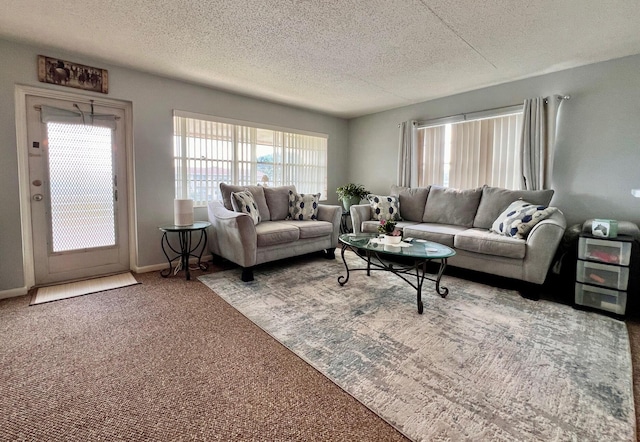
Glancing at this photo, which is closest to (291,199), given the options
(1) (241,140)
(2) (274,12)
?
(1) (241,140)

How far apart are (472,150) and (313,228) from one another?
252cm

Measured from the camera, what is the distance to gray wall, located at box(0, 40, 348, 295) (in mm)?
2738

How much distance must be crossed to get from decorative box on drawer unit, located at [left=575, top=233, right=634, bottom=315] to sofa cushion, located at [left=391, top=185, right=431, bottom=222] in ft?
6.44

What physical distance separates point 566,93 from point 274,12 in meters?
3.29

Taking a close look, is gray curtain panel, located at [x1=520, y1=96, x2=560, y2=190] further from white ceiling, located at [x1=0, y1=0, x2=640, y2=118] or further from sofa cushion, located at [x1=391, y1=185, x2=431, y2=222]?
sofa cushion, located at [x1=391, y1=185, x2=431, y2=222]

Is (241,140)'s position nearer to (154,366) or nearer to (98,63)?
(98,63)

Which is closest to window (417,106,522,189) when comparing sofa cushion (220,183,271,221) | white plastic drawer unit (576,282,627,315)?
white plastic drawer unit (576,282,627,315)

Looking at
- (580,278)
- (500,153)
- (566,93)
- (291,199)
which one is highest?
(566,93)

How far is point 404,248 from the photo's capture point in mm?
2719

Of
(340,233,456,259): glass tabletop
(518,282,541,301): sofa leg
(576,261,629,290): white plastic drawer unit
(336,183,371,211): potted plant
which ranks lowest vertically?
(518,282,541,301): sofa leg

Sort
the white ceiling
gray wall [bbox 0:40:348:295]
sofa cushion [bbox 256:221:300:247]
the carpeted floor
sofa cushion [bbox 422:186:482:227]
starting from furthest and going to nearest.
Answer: sofa cushion [bbox 422:186:482:227]
sofa cushion [bbox 256:221:300:247]
gray wall [bbox 0:40:348:295]
the white ceiling
the carpeted floor

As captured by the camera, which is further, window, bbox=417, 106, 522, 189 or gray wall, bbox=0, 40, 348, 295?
window, bbox=417, 106, 522, 189

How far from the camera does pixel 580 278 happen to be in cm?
261

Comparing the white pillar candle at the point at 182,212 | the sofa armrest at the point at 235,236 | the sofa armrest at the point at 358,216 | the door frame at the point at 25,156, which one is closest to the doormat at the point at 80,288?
the door frame at the point at 25,156
